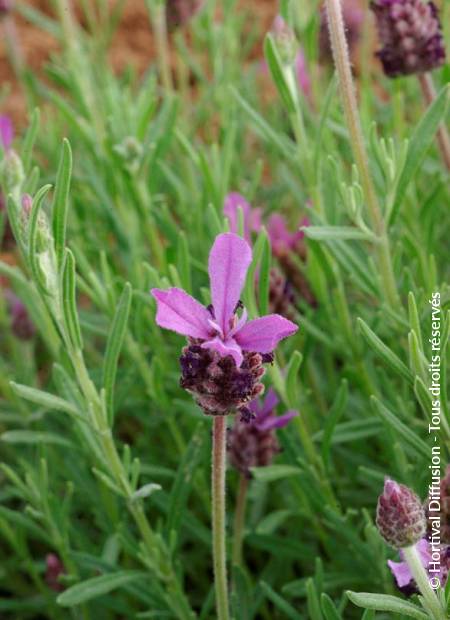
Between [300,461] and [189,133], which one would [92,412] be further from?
[189,133]

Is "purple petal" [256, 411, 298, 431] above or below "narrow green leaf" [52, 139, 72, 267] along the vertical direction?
below

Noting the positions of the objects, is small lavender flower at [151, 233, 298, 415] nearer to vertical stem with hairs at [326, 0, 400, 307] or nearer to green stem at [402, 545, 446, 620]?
green stem at [402, 545, 446, 620]

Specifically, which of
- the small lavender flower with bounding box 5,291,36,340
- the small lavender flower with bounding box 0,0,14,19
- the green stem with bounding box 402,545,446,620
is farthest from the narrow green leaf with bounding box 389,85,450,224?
the small lavender flower with bounding box 0,0,14,19

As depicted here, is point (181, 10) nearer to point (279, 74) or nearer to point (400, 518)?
point (279, 74)

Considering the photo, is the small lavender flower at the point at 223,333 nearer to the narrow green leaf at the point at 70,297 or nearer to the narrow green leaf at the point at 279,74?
the narrow green leaf at the point at 70,297

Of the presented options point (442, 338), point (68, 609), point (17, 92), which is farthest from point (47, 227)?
point (17, 92)
